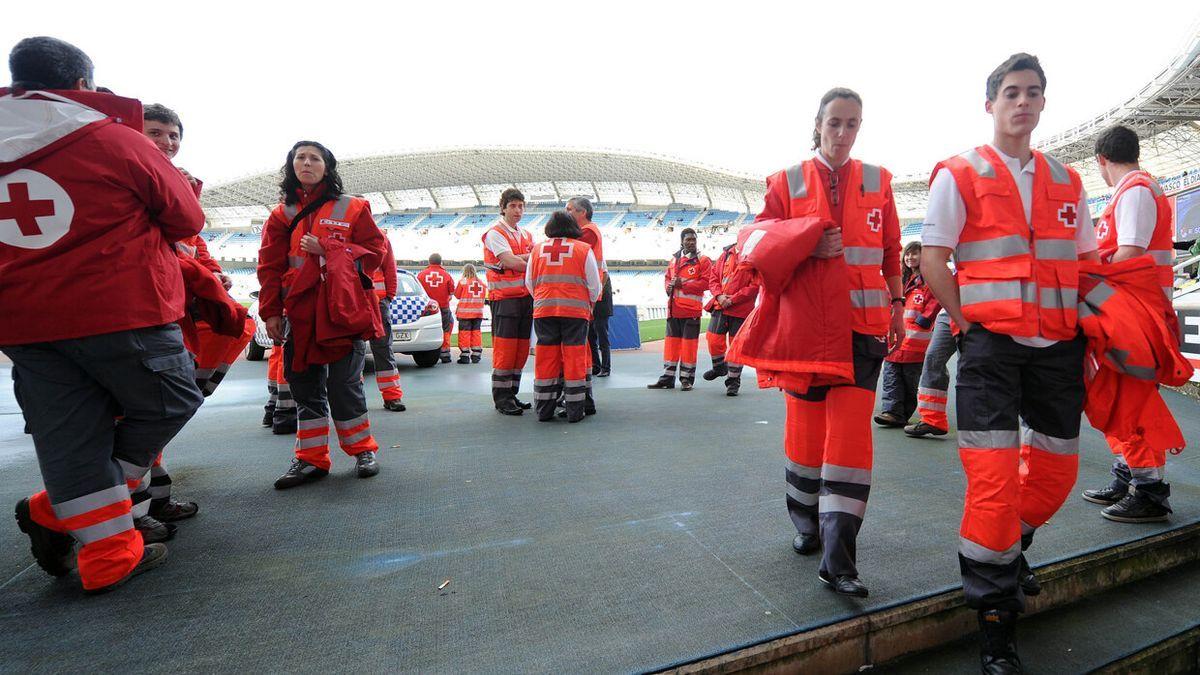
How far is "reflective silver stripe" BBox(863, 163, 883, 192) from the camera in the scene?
2.11 m

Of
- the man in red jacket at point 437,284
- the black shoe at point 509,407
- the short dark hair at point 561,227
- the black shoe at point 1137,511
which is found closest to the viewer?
the black shoe at point 1137,511

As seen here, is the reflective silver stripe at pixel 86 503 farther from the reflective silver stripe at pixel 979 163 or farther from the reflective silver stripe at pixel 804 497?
the reflective silver stripe at pixel 979 163

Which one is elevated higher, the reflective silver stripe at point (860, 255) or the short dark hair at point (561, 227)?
the short dark hair at point (561, 227)

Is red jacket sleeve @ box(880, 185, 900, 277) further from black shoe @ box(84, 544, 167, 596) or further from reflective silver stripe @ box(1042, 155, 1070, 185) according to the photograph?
black shoe @ box(84, 544, 167, 596)

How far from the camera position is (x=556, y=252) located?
4.77m

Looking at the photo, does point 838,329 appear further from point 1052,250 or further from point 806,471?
point 1052,250

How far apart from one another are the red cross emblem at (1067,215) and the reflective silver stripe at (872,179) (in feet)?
Result: 1.78

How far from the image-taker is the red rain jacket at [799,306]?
1.94 m

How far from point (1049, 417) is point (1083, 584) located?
80cm

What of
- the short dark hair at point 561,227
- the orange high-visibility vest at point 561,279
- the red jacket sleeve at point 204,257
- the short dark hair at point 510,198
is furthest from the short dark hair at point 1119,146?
the red jacket sleeve at point 204,257

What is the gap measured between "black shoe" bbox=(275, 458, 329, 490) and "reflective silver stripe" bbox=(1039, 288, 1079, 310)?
3.31m

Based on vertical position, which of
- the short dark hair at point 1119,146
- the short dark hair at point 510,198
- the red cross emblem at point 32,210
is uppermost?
the short dark hair at point 510,198

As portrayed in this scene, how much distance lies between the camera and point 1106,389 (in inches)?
81.1

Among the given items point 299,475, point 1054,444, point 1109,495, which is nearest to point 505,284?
point 299,475
